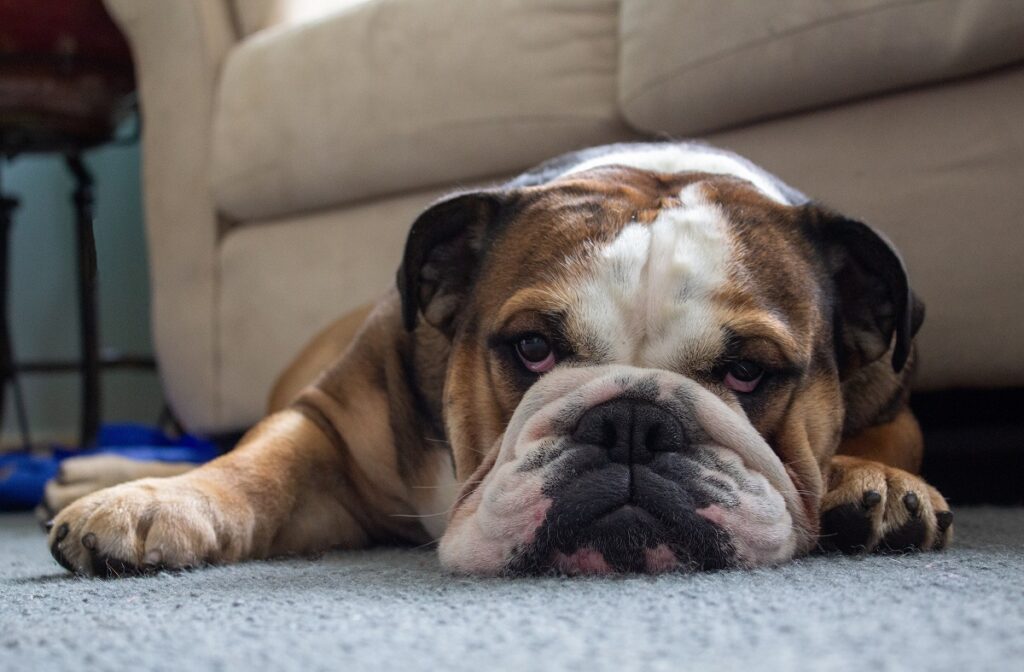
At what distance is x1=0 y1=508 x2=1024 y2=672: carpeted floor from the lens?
0.73 m

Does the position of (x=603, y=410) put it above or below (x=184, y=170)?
below

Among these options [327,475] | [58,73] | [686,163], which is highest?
[58,73]

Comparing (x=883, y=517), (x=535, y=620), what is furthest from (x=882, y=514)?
(x=535, y=620)

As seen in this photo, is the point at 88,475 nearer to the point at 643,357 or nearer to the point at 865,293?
the point at 643,357

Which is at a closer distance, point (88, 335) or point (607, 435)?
point (607, 435)

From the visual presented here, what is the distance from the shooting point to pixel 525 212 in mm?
1418

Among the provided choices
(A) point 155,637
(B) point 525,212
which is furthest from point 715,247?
(A) point 155,637

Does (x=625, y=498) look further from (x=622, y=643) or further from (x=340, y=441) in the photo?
(x=340, y=441)

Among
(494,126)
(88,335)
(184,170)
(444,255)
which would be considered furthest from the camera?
(88,335)

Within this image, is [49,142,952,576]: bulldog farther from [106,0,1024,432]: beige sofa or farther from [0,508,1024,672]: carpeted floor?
[106,0,1024,432]: beige sofa

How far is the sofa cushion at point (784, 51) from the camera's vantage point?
1654mm

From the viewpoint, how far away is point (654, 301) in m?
1.21

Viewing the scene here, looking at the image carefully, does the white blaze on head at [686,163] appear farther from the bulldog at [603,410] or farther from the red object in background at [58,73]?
the red object in background at [58,73]

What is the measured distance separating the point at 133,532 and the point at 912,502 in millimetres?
873
